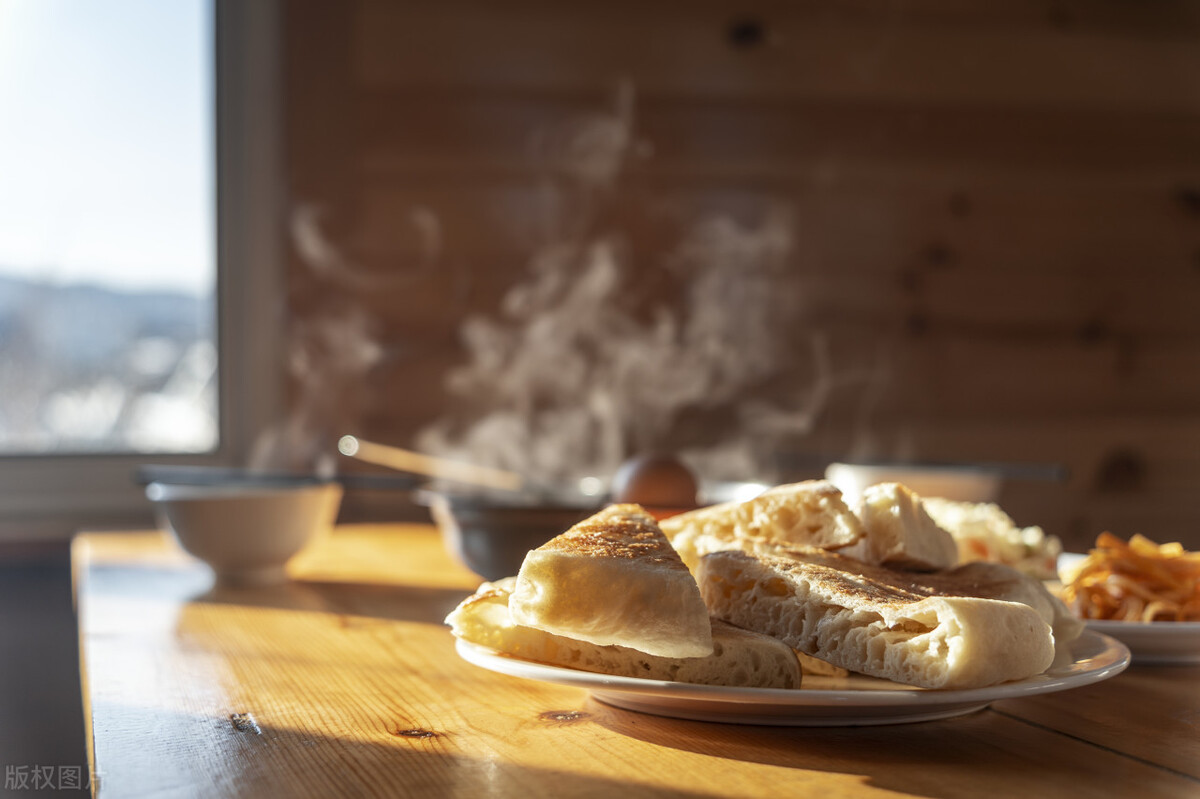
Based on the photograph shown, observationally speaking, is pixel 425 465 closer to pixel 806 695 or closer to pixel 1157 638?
pixel 1157 638

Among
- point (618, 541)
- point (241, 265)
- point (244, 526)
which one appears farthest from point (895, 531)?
point (241, 265)

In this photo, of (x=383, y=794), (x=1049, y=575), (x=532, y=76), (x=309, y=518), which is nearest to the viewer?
(x=383, y=794)

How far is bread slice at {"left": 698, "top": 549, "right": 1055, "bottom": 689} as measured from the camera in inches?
27.0

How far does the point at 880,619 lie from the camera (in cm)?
72

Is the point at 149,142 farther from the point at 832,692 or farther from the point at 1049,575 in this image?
the point at 832,692

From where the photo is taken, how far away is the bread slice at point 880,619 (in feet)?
2.25

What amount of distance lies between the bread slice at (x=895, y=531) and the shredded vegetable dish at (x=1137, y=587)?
22 centimetres

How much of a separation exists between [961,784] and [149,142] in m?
2.29

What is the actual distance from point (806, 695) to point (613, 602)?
0.13 metres

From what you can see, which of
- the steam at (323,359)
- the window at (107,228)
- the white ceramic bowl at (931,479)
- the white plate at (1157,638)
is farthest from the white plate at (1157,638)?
the window at (107,228)

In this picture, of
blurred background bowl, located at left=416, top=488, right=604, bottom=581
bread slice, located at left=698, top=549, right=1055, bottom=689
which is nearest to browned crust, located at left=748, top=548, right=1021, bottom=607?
bread slice, located at left=698, top=549, right=1055, bottom=689

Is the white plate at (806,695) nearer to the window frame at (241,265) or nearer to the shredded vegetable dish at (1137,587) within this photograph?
the shredded vegetable dish at (1137,587)

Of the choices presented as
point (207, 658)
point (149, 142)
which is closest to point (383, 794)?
point (207, 658)

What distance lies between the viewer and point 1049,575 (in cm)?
120
